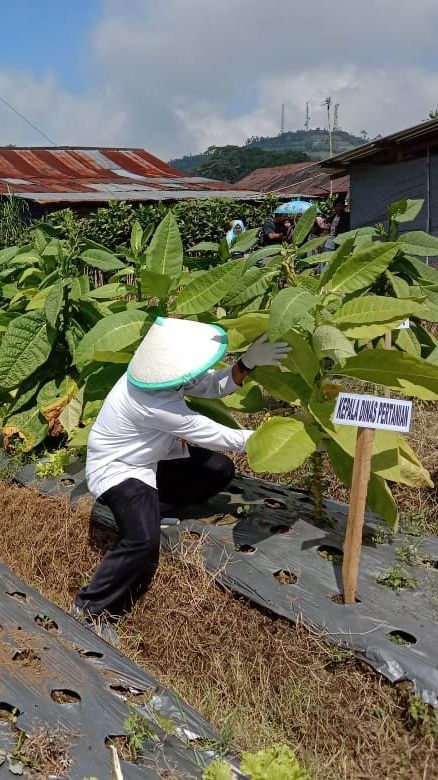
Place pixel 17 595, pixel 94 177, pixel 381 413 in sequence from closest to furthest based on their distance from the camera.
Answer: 1. pixel 381 413
2. pixel 17 595
3. pixel 94 177

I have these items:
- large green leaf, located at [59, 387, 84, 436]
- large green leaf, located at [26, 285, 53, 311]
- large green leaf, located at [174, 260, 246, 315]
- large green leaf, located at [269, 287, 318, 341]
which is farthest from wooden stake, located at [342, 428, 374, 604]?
large green leaf, located at [26, 285, 53, 311]

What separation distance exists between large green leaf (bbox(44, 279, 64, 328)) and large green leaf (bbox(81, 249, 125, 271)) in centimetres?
19

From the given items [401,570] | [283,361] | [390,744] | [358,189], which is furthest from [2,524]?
[358,189]

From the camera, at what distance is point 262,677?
2.21 m

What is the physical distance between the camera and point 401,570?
7.64 feet

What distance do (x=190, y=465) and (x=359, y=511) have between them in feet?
3.01

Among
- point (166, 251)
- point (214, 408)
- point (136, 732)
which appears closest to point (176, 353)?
point (214, 408)

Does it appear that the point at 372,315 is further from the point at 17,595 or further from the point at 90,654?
the point at 17,595

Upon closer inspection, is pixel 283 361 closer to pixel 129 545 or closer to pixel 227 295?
pixel 227 295

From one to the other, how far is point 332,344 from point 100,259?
1791 mm

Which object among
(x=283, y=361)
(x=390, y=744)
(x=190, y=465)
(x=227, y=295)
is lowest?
(x=390, y=744)

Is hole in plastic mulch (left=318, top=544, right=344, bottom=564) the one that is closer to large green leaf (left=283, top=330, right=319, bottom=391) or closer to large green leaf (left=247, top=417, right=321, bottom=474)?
large green leaf (left=247, top=417, right=321, bottom=474)

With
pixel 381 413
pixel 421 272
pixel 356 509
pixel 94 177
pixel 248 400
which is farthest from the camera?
pixel 94 177

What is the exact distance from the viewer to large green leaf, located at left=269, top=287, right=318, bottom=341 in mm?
2188
